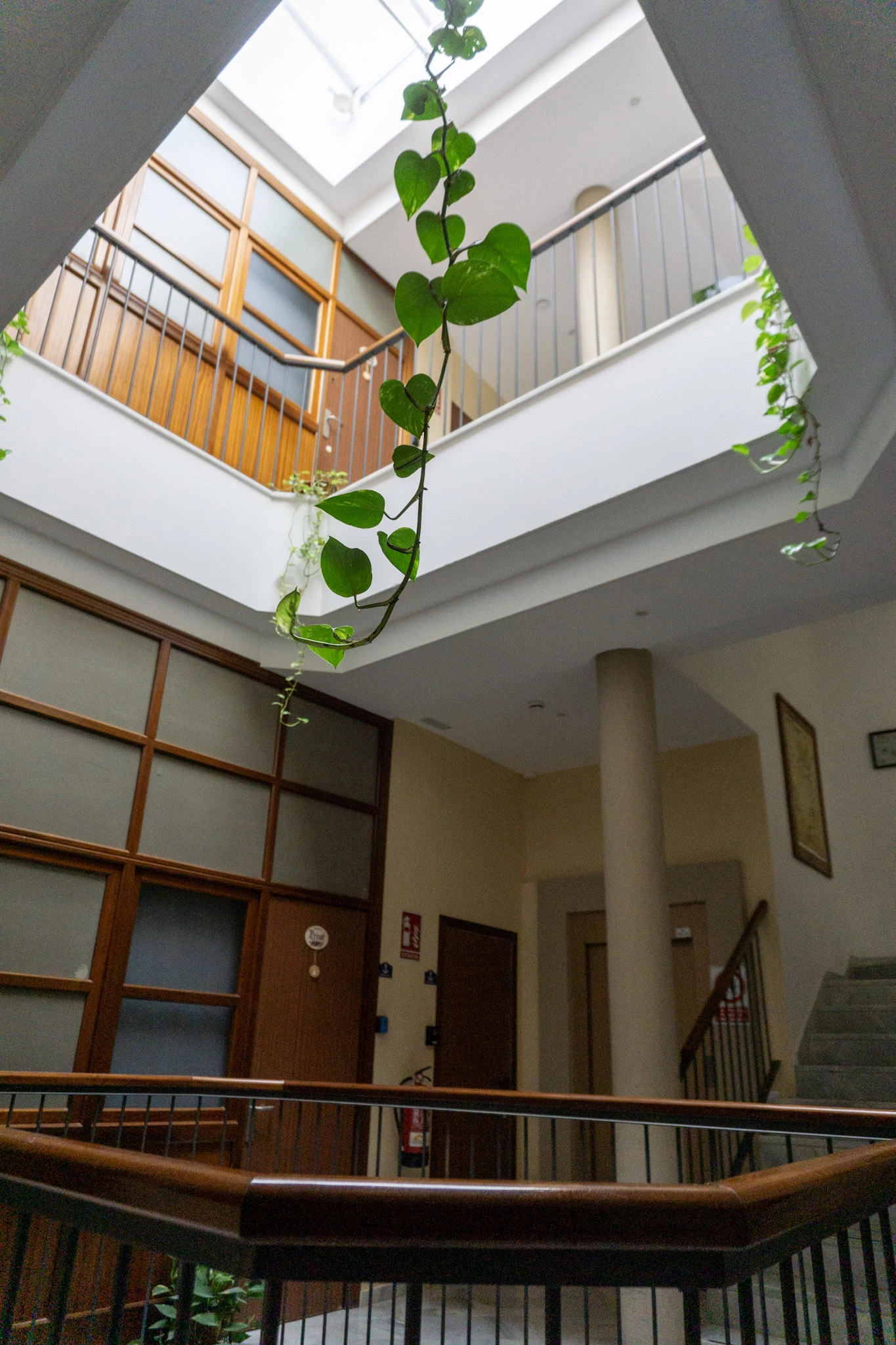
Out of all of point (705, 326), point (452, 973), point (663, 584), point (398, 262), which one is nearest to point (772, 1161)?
point (452, 973)

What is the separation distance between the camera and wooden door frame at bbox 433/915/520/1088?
237 inches

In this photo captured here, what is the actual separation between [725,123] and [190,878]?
156 inches

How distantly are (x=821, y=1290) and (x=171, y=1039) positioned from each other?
12.9 feet

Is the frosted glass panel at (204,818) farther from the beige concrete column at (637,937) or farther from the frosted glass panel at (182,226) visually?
the frosted glass panel at (182,226)

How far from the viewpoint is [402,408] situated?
102cm

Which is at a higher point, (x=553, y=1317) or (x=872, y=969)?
(x=872, y=969)

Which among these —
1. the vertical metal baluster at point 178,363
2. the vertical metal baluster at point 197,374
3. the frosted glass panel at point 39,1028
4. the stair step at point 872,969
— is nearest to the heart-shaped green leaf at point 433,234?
the frosted glass panel at point 39,1028

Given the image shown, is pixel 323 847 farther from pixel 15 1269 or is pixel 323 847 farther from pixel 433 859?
pixel 15 1269

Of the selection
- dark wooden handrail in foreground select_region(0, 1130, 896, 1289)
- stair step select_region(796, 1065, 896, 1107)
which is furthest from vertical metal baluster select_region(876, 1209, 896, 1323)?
stair step select_region(796, 1065, 896, 1107)

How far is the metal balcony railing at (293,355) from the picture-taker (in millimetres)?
4855

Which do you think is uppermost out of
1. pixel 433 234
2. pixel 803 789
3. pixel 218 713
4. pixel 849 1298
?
pixel 803 789

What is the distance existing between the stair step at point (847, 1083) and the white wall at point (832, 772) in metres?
0.31

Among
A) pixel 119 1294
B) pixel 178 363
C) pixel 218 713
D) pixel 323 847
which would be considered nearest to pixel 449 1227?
pixel 119 1294

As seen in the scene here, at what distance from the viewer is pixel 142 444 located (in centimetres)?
461
